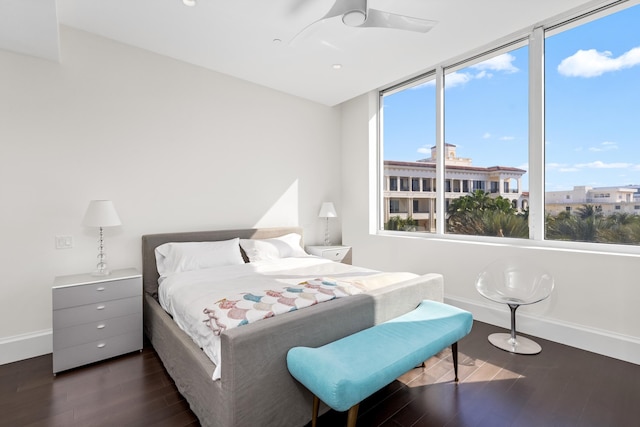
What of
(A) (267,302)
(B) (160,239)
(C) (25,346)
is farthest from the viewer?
(B) (160,239)

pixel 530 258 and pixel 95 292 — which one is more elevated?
pixel 530 258

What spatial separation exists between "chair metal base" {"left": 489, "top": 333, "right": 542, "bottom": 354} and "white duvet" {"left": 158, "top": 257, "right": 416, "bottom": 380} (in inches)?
40.9

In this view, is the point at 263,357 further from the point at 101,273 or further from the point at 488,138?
the point at 488,138

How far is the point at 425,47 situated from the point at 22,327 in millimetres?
4522

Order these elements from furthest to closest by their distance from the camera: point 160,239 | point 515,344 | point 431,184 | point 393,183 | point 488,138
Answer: point 393,183 < point 431,184 < point 488,138 < point 160,239 < point 515,344

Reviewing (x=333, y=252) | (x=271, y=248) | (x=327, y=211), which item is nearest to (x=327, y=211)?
(x=327, y=211)

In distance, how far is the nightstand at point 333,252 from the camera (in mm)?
4324

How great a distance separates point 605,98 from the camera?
274cm

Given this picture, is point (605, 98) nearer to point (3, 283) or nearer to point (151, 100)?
point (151, 100)

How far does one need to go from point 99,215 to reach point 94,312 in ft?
2.66

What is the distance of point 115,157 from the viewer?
9.85ft

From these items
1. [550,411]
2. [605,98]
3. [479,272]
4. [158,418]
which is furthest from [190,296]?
[605,98]

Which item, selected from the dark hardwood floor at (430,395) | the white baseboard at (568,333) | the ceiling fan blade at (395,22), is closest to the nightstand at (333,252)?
the white baseboard at (568,333)

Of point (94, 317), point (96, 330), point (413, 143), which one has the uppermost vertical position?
point (413, 143)
